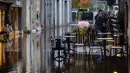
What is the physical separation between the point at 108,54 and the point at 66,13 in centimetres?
7634

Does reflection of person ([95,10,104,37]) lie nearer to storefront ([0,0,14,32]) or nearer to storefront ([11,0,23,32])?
storefront ([0,0,14,32])

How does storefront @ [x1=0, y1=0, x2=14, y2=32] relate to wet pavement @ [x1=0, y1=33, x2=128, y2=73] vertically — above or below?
above

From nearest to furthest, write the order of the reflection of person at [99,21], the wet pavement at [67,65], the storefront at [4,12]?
the wet pavement at [67,65]
the reflection of person at [99,21]
the storefront at [4,12]

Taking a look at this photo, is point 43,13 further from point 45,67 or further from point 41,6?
point 45,67

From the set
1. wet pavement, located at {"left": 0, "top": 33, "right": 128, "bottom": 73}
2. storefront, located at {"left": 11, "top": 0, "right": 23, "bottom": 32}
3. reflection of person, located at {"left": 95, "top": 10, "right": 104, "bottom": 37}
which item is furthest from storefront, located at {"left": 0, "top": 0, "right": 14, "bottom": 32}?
wet pavement, located at {"left": 0, "top": 33, "right": 128, "bottom": 73}

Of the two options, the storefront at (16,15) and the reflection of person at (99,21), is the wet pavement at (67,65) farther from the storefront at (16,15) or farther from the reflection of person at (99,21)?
the storefront at (16,15)

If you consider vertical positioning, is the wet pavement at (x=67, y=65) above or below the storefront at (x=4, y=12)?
below

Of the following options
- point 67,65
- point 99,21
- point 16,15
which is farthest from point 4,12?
point 67,65

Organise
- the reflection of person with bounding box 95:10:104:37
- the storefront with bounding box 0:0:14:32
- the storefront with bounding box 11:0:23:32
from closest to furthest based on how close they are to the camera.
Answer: the reflection of person with bounding box 95:10:104:37 → the storefront with bounding box 0:0:14:32 → the storefront with bounding box 11:0:23:32

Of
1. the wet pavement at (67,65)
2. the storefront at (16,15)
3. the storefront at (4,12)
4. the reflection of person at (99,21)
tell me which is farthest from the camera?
the storefront at (16,15)

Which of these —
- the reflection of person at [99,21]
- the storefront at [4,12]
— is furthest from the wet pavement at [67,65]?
the storefront at [4,12]

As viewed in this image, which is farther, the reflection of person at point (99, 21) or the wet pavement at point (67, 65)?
the reflection of person at point (99, 21)

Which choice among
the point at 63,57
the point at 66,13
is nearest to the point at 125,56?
the point at 63,57

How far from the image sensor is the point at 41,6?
202ft
